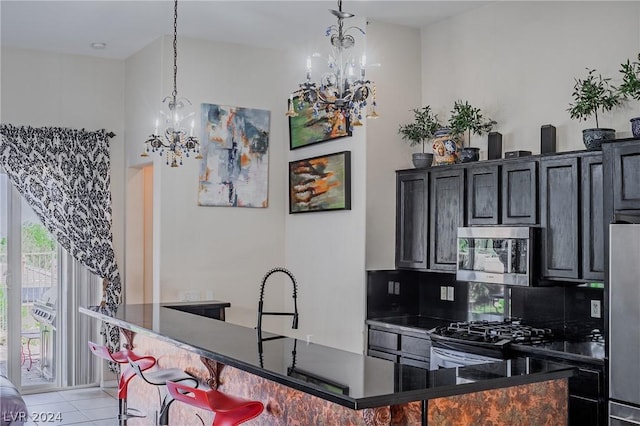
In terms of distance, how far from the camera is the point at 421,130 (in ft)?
19.3

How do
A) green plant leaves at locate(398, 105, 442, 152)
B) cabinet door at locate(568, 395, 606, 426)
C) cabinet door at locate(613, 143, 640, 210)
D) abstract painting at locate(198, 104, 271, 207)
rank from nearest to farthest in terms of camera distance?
cabinet door at locate(613, 143, 640, 210) < cabinet door at locate(568, 395, 606, 426) < green plant leaves at locate(398, 105, 442, 152) < abstract painting at locate(198, 104, 271, 207)

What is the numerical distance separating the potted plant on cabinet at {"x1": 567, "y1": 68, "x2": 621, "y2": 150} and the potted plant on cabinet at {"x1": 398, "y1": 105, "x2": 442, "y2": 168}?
1.27 meters

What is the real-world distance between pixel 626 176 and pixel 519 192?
3.35ft

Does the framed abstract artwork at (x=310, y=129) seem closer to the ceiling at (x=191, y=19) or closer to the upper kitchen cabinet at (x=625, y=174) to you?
the ceiling at (x=191, y=19)

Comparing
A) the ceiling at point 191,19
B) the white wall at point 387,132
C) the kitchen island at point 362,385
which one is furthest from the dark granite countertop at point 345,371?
the ceiling at point 191,19

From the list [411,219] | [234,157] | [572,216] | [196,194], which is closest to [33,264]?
[196,194]

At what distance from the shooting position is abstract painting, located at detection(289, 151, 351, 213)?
19.7 feet

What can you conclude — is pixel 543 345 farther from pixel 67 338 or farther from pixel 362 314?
pixel 67 338

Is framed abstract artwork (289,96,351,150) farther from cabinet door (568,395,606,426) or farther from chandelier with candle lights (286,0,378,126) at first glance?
cabinet door (568,395,606,426)

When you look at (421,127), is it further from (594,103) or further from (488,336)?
(488,336)

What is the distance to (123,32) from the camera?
249 inches

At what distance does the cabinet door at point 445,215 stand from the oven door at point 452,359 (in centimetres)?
74

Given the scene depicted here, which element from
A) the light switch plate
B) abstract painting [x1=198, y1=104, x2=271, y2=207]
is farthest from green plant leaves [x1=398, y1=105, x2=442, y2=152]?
abstract painting [x1=198, y1=104, x2=271, y2=207]

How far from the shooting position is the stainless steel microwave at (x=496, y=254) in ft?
15.6
